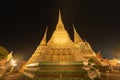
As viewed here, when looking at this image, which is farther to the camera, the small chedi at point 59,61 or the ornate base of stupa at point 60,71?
the small chedi at point 59,61

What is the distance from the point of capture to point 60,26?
114 feet

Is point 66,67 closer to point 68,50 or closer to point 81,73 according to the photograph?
point 81,73

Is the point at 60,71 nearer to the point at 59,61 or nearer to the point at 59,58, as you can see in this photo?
the point at 59,61

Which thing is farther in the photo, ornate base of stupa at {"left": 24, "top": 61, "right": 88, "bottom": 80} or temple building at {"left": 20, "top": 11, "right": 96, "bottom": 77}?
temple building at {"left": 20, "top": 11, "right": 96, "bottom": 77}

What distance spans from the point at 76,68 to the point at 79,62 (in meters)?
0.88

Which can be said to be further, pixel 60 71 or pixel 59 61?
pixel 59 61

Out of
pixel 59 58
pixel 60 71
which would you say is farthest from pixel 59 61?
pixel 60 71

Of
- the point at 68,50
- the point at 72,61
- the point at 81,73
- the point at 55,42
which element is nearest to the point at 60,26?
the point at 55,42

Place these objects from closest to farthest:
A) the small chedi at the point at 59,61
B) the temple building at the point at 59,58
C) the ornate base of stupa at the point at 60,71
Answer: the ornate base of stupa at the point at 60,71 < the small chedi at the point at 59,61 < the temple building at the point at 59,58

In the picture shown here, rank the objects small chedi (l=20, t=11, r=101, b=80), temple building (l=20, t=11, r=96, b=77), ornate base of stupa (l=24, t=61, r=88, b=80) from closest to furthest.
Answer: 1. ornate base of stupa (l=24, t=61, r=88, b=80)
2. small chedi (l=20, t=11, r=101, b=80)
3. temple building (l=20, t=11, r=96, b=77)

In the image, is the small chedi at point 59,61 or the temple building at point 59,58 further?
the temple building at point 59,58

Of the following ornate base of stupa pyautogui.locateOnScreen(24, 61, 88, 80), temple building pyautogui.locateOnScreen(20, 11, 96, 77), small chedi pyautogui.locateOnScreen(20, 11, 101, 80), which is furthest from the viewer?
temple building pyautogui.locateOnScreen(20, 11, 96, 77)

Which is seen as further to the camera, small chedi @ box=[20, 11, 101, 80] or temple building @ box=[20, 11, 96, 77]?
temple building @ box=[20, 11, 96, 77]

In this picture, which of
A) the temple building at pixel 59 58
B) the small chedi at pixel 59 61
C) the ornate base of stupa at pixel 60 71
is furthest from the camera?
the temple building at pixel 59 58
